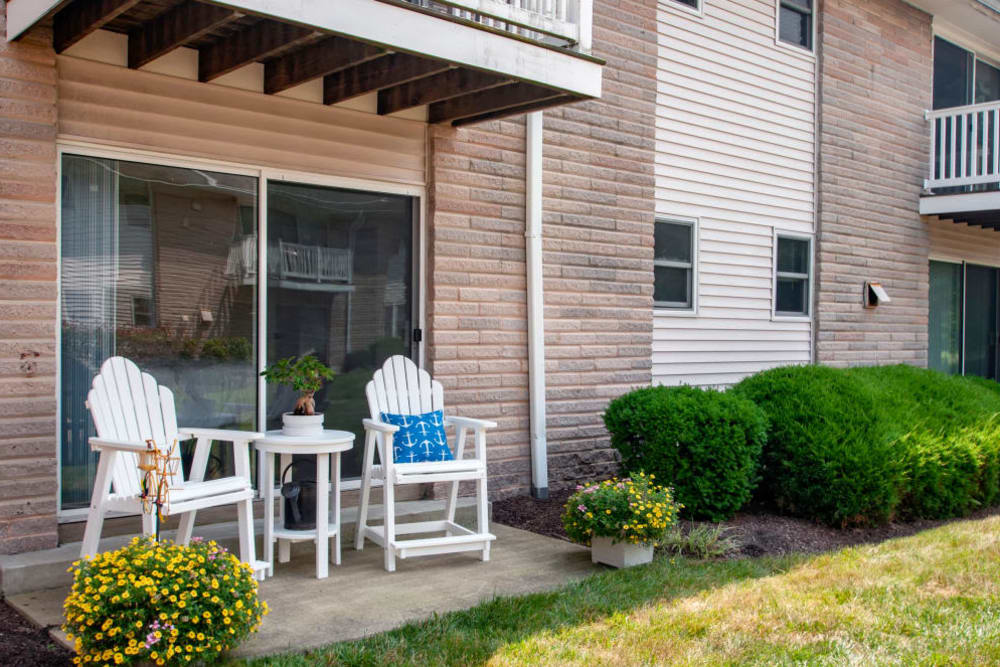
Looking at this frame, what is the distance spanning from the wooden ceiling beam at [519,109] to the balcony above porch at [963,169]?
7.14m

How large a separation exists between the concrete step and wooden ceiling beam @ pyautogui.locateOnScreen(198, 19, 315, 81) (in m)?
2.64

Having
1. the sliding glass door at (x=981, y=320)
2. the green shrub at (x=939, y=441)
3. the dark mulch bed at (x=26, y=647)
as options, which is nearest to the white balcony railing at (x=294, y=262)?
the dark mulch bed at (x=26, y=647)

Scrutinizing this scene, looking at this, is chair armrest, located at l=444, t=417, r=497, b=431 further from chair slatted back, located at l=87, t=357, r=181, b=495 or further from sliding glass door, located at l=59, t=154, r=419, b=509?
chair slatted back, located at l=87, t=357, r=181, b=495

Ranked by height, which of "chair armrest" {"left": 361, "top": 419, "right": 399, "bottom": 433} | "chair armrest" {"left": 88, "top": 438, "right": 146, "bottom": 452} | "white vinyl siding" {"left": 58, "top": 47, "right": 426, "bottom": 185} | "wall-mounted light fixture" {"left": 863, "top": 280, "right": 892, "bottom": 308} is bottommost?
"chair armrest" {"left": 361, "top": 419, "right": 399, "bottom": 433}

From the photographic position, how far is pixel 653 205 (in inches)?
316

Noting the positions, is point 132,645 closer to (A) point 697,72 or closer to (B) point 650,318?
(B) point 650,318

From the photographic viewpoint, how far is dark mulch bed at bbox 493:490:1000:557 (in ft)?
18.8

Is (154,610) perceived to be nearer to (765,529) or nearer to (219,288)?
(219,288)

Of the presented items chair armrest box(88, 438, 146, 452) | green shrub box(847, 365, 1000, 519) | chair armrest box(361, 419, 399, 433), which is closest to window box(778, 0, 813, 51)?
green shrub box(847, 365, 1000, 519)

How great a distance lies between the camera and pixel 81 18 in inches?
177

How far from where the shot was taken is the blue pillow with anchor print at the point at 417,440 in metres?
5.28

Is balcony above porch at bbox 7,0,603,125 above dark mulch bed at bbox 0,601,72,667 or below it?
above

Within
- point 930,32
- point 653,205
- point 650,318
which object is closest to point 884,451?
point 650,318

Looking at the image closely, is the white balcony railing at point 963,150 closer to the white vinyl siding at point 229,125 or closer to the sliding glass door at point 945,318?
the sliding glass door at point 945,318
